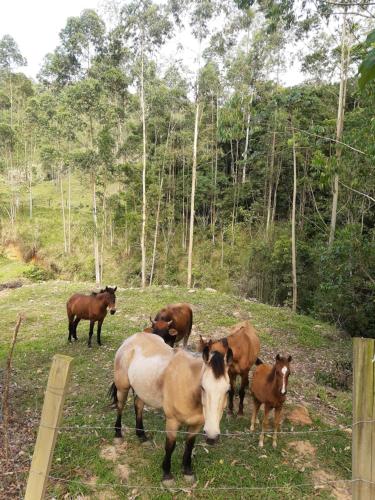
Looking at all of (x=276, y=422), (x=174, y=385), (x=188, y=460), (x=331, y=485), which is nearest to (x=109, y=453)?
(x=188, y=460)

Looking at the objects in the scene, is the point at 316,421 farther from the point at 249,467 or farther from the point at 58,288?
the point at 58,288

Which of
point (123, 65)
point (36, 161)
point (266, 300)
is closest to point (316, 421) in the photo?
point (266, 300)

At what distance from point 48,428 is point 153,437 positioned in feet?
9.00

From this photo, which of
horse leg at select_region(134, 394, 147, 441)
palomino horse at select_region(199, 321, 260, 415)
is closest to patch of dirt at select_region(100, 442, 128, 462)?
horse leg at select_region(134, 394, 147, 441)

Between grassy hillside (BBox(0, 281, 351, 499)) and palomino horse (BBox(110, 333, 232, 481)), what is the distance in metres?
0.33

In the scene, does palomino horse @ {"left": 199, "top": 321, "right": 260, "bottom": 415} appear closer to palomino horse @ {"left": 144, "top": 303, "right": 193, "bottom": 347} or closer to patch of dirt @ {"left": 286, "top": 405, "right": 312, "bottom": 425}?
patch of dirt @ {"left": 286, "top": 405, "right": 312, "bottom": 425}

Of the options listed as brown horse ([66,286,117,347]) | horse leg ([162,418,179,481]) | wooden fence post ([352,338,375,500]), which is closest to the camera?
wooden fence post ([352,338,375,500])

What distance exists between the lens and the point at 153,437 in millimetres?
4922

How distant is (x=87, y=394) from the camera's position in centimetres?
626

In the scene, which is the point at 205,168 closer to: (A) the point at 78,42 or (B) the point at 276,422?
(A) the point at 78,42

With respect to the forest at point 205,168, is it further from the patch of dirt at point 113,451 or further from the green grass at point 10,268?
the patch of dirt at point 113,451

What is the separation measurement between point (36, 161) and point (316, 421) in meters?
37.9

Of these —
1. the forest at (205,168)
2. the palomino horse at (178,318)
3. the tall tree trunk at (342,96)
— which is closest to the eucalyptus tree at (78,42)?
the forest at (205,168)

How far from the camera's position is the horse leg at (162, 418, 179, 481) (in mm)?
3857
